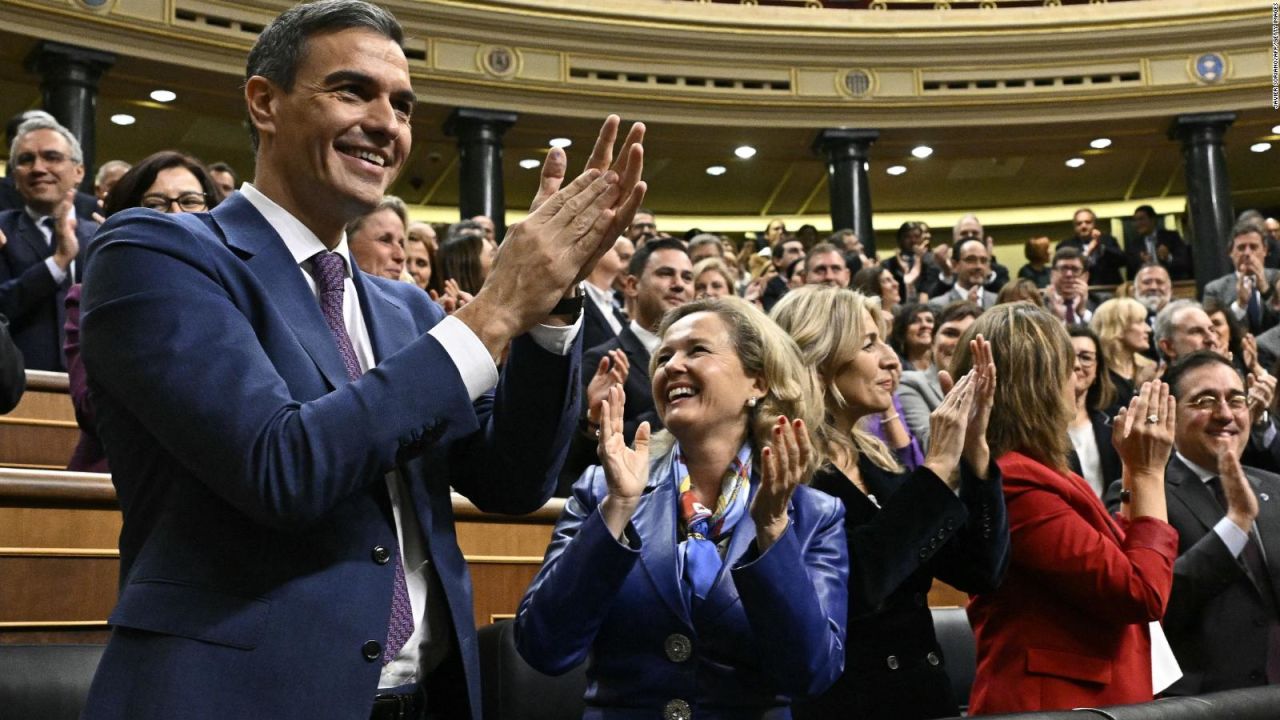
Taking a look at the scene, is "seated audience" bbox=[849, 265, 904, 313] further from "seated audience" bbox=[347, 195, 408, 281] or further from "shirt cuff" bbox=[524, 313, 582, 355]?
"shirt cuff" bbox=[524, 313, 582, 355]

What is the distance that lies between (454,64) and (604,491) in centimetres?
675

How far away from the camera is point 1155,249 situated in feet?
25.8

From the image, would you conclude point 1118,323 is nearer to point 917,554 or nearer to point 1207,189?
point 917,554

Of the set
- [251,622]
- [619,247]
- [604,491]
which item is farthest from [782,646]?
[619,247]

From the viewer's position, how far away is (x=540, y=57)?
8203mm

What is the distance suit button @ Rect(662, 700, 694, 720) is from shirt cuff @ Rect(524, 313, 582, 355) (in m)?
0.52

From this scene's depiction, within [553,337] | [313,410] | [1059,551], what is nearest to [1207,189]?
[1059,551]

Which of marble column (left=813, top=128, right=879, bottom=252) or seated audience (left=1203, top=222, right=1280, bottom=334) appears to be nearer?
seated audience (left=1203, top=222, right=1280, bottom=334)

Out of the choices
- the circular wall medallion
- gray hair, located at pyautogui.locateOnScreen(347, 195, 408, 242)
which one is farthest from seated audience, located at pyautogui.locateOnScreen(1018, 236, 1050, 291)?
gray hair, located at pyautogui.locateOnScreen(347, 195, 408, 242)

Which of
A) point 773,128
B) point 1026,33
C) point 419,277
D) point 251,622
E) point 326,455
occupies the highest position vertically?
point 1026,33

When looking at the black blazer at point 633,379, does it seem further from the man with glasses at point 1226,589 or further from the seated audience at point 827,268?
the seated audience at point 827,268

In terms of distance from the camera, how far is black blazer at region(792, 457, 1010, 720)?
164 cm

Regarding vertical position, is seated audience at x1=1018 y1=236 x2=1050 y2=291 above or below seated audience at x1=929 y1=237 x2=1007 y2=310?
above

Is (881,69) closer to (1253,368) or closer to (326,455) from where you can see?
(1253,368)
